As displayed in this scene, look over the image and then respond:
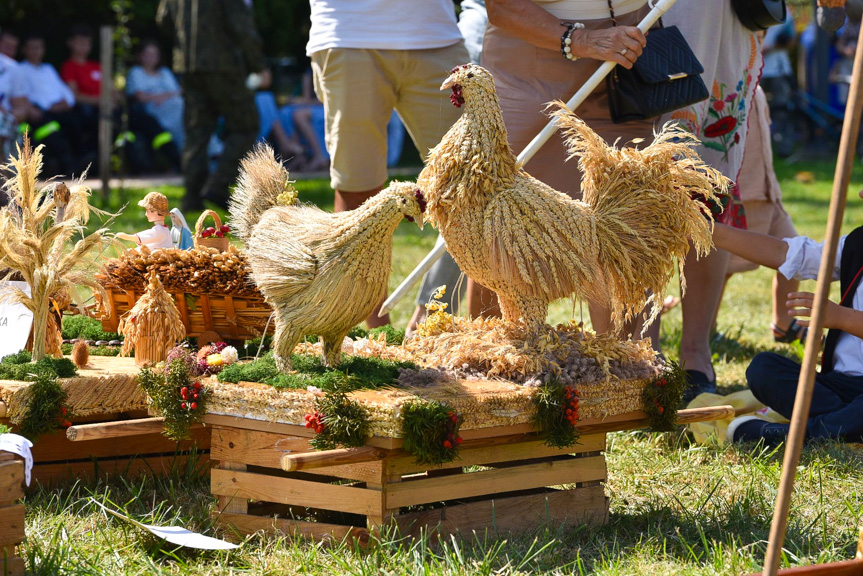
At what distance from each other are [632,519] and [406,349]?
2.64 feet

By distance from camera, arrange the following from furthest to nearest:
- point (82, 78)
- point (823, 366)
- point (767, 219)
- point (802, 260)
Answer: point (82, 78)
point (767, 219)
point (823, 366)
point (802, 260)

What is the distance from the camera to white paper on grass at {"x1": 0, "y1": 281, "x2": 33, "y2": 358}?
9.85 feet

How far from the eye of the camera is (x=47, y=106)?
38.5 ft

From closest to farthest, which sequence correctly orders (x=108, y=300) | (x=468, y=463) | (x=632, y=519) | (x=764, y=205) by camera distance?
(x=468, y=463), (x=632, y=519), (x=108, y=300), (x=764, y=205)

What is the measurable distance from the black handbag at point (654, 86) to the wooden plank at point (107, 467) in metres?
1.82

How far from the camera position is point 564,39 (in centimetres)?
337

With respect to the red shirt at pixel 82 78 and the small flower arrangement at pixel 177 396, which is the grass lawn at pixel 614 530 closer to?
the small flower arrangement at pixel 177 396

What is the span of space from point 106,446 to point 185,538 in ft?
2.46

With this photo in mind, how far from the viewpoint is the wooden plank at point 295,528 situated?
2.53 meters

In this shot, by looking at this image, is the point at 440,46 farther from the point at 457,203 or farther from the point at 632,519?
the point at 632,519

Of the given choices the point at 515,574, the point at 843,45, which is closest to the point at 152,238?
the point at 515,574

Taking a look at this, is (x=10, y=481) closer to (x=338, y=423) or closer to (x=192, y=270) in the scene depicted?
(x=338, y=423)

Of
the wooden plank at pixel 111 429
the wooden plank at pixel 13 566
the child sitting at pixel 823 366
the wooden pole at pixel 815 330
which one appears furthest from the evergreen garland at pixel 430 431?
the child sitting at pixel 823 366

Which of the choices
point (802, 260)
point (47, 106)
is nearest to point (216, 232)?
point (802, 260)
